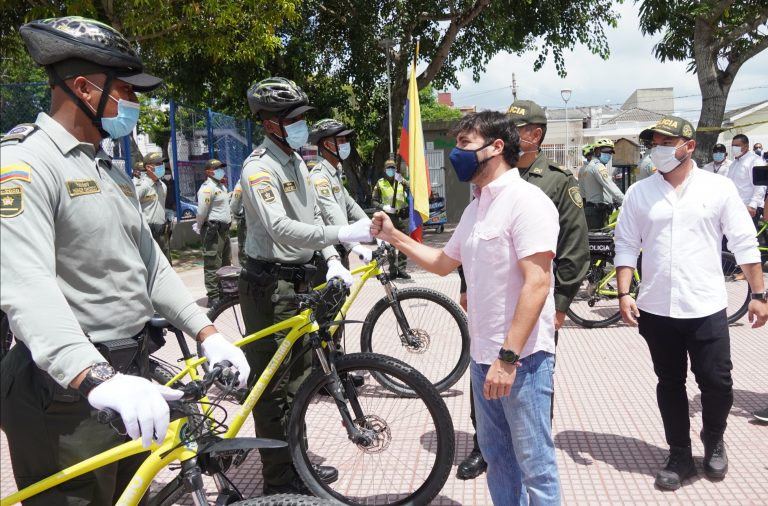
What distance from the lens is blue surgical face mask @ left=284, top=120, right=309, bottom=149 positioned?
144 inches

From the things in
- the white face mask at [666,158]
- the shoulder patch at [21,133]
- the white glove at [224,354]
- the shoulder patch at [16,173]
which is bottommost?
the white glove at [224,354]

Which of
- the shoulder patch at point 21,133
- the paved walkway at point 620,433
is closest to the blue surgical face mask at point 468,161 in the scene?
the shoulder patch at point 21,133

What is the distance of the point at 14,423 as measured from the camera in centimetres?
181

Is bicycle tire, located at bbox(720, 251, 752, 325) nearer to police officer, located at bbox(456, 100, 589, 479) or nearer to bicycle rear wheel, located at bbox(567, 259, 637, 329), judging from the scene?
bicycle rear wheel, located at bbox(567, 259, 637, 329)

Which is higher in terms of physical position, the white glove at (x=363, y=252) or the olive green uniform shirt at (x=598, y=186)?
the white glove at (x=363, y=252)

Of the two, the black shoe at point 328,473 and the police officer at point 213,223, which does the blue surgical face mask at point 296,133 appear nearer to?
the black shoe at point 328,473

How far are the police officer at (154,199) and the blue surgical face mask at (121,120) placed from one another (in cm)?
705

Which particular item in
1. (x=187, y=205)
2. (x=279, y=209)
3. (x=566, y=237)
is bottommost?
(x=187, y=205)

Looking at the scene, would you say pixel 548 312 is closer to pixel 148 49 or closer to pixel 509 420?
pixel 509 420

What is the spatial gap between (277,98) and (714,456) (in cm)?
311

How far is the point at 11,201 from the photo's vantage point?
5.37 feet

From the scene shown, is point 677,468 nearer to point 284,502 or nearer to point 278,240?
point 278,240

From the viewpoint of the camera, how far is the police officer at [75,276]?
5.22ft

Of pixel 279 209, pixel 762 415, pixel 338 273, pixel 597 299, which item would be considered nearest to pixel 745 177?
pixel 597 299
